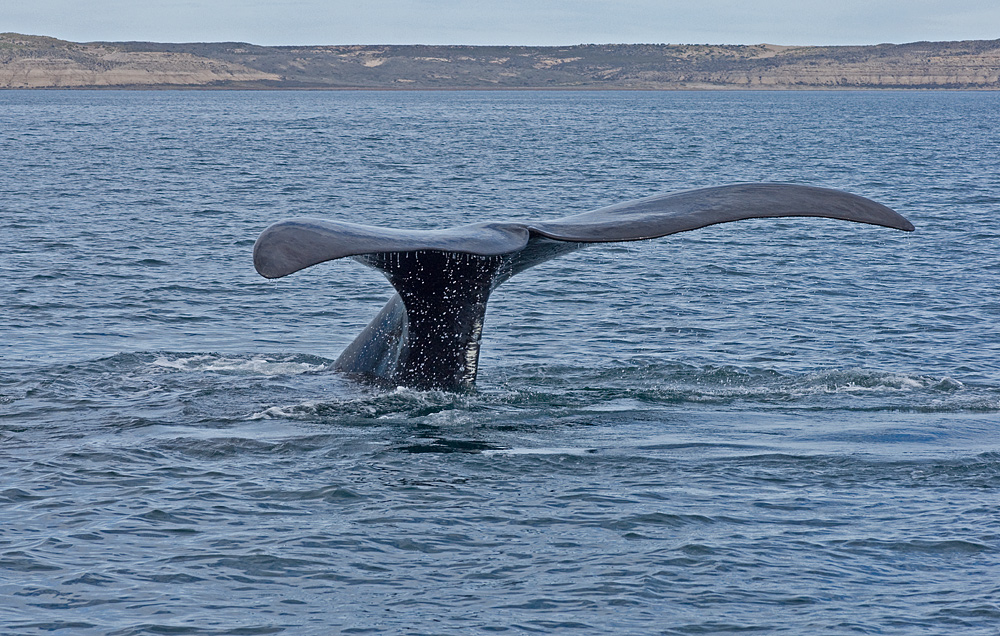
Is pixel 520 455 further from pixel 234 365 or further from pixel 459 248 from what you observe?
pixel 234 365

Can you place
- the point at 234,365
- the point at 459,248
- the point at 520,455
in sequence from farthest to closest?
the point at 234,365, the point at 520,455, the point at 459,248

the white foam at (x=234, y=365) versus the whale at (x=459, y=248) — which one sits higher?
the whale at (x=459, y=248)

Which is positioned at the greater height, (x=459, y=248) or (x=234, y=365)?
(x=459, y=248)

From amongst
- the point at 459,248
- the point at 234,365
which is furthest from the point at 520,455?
the point at 234,365

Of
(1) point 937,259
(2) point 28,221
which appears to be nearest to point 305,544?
(1) point 937,259

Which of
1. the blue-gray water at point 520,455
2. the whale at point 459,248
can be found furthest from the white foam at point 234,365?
the whale at point 459,248

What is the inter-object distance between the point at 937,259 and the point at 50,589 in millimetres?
19428

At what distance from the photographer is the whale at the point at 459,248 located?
6672 mm

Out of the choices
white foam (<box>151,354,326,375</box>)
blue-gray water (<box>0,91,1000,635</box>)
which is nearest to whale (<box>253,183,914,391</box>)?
blue-gray water (<box>0,91,1000,635</box>)

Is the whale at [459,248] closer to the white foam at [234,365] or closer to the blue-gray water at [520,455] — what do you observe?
the blue-gray water at [520,455]

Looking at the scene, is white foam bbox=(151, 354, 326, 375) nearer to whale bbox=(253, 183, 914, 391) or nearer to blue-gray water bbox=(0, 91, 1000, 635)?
blue-gray water bbox=(0, 91, 1000, 635)

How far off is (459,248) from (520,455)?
2.38m

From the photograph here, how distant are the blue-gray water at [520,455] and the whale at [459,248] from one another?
426mm

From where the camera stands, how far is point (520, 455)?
912 centimetres
